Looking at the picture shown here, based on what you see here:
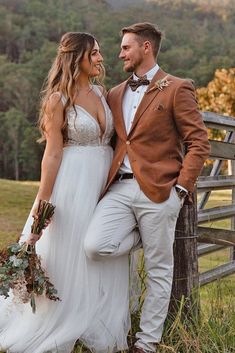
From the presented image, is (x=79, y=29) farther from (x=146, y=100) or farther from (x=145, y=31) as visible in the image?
(x=146, y=100)

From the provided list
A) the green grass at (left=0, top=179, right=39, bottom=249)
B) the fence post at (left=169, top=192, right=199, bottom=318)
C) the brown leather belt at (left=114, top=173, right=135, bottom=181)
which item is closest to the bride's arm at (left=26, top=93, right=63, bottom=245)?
the brown leather belt at (left=114, top=173, right=135, bottom=181)

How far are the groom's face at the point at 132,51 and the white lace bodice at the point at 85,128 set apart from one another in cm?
32

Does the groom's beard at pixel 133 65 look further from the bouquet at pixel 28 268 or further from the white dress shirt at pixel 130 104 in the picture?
the bouquet at pixel 28 268

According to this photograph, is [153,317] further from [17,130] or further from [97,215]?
[17,130]

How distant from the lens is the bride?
4.05m

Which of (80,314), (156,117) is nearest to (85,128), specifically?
(156,117)

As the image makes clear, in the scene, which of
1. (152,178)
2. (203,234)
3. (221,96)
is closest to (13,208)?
(203,234)

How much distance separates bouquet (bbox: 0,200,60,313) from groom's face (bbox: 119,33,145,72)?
102 centimetres

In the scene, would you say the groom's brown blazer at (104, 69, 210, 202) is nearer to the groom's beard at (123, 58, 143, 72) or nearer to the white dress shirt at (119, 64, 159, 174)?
the white dress shirt at (119, 64, 159, 174)

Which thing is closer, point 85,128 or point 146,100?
point 146,100

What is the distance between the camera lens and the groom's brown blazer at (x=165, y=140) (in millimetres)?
3854

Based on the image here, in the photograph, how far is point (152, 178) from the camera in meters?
3.86

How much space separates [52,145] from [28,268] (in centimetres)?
77

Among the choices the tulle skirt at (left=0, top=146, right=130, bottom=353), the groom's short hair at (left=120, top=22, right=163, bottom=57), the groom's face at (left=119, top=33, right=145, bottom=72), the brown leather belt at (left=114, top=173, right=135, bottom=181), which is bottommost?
the tulle skirt at (left=0, top=146, right=130, bottom=353)
